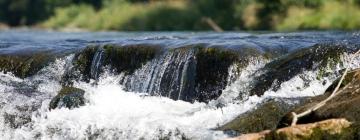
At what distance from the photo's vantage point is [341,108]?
26.8ft

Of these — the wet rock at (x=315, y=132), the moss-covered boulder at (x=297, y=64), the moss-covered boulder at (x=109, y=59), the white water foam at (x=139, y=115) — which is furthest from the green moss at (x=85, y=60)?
the wet rock at (x=315, y=132)

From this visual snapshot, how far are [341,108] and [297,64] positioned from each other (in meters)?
3.01

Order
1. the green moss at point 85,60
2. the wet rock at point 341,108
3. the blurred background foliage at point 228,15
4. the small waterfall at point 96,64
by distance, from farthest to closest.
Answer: the blurred background foliage at point 228,15
the green moss at point 85,60
the small waterfall at point 96,64
the wet rock at point 341,108

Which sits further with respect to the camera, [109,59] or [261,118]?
[109,59]

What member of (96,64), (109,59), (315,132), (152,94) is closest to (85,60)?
(96,64)

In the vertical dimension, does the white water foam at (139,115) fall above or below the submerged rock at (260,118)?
below

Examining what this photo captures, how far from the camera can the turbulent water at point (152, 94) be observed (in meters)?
9.57

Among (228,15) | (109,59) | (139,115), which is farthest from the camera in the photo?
(228,15)

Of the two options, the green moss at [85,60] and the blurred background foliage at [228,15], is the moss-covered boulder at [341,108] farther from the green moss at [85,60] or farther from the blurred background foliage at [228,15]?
the blurred background foliage at [228,15]

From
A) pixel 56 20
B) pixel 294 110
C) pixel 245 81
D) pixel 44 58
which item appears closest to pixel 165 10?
pixel 56 20

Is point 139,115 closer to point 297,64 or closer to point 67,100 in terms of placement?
point 67,100

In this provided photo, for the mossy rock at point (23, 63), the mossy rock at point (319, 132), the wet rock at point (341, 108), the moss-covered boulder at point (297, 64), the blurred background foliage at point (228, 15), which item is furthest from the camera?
the blurred background foliage at point (228, 15)

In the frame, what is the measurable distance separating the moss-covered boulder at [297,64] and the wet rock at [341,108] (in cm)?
202

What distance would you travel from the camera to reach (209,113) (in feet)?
32.7
